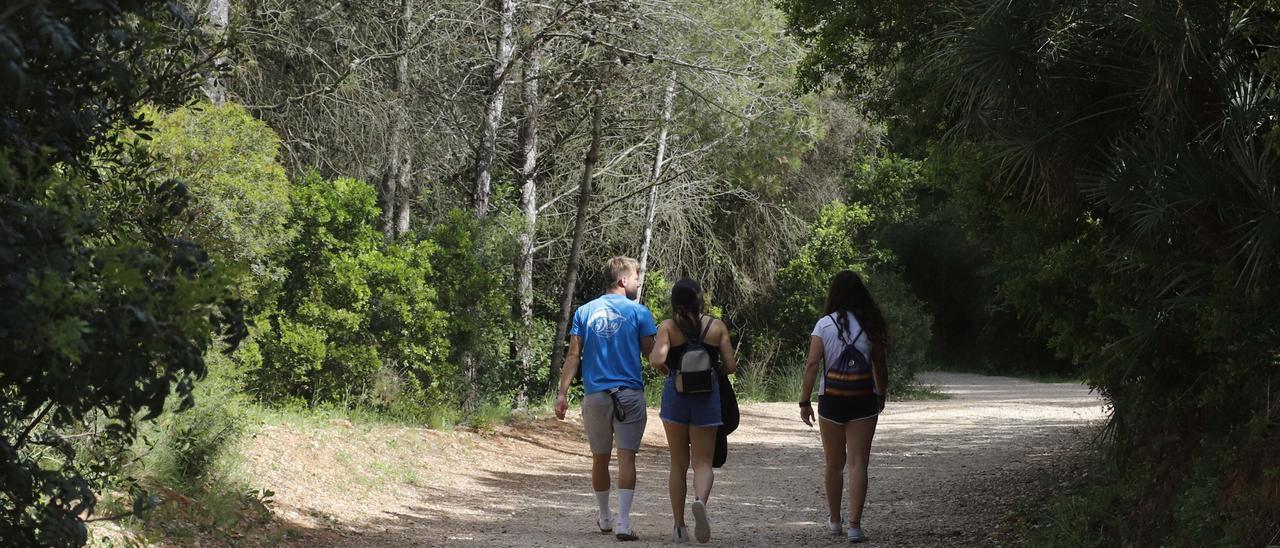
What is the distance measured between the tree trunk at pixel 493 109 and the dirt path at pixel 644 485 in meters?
3.30

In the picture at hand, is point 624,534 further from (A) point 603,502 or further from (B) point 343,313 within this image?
(B) point 343,313

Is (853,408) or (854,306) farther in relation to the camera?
(854,306)

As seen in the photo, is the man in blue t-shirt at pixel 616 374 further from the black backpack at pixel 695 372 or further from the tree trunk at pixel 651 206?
the tree trunk at pixel 651 206

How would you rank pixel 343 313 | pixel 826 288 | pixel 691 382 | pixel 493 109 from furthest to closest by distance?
pixel 826 288
pixel 493 109
pixel 343 313
pixel 691 382

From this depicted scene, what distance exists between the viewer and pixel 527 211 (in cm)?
1781

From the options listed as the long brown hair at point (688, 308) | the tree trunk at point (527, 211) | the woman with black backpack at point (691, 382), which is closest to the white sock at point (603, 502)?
the woman with black backpack at point (691, 382)

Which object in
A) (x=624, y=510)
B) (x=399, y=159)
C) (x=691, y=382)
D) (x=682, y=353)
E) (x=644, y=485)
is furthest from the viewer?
(x=399, y=159)

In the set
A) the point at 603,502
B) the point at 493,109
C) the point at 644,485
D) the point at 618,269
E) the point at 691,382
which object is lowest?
the point at 644,485

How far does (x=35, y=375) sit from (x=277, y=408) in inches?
369

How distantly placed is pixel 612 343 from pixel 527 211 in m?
10.3

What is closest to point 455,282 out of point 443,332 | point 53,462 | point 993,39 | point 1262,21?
point 443,332

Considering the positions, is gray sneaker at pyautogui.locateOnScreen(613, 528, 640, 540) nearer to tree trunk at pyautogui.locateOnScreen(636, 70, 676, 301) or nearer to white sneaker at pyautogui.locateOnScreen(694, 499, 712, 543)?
white sneaker at pyautogui.locateOnScreen(694, 499, 712, 543)

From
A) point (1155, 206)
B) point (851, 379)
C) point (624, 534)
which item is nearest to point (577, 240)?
point (624, 534)

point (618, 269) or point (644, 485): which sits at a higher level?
point (618, 269)
